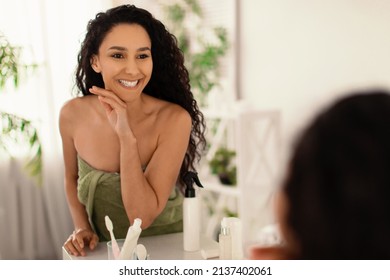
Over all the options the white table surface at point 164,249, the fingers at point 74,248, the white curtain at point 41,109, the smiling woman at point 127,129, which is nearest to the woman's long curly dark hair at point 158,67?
the smiling woman at point 127,129

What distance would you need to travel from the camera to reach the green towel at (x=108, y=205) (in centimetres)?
99

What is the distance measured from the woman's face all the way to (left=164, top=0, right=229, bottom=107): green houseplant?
1.01 meters

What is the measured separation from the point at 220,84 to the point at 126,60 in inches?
42.3

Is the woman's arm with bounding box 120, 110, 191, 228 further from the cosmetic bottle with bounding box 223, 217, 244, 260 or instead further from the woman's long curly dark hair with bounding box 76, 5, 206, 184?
the cosmetic bottle with bounding box 223, 217, 244, 260

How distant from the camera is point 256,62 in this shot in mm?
1883

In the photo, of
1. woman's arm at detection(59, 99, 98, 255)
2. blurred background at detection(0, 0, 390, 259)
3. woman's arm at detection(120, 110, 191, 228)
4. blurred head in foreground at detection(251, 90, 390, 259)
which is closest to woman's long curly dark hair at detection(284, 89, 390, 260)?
blurred head in foreground at detection(251, 90, 390, 259)

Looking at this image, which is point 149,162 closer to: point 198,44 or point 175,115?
point 175,115

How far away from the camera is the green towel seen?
994 millimetres

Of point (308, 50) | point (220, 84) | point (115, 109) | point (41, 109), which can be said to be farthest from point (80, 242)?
point (220, 84)

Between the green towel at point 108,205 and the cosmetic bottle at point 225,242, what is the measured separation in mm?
194

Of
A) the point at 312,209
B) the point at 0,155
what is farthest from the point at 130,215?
the point at 0,155

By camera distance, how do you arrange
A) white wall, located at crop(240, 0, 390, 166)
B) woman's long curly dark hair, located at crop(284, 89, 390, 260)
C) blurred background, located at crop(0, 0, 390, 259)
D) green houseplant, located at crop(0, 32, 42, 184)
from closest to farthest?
woman's long curly dark hair, located at crop(284, 89, 390, 260) < green houseplant, located at crop(0, 32, 42, 184) < white wall, located at crop(240, 0, 390, 166) < blurred background, located at crop(0, 0, 390, 259)

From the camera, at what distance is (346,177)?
1.13 feet

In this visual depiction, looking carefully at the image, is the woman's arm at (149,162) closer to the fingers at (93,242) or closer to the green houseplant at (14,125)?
the fingers at (93,242)
